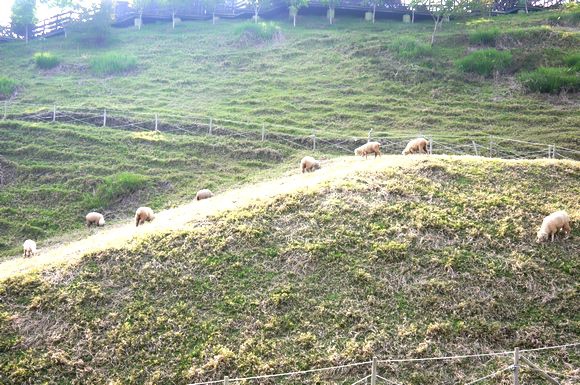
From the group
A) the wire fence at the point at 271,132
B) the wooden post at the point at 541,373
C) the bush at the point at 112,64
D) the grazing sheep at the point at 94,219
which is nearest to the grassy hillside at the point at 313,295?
the wooden post at the point at 541,373

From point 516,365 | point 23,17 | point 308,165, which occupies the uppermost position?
point 23,17

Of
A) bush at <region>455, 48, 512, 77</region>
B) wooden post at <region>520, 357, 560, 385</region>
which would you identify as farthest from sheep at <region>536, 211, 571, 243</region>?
bush at <region>455, 48, 512, 77</region>

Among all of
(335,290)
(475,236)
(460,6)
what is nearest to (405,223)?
(475,236)

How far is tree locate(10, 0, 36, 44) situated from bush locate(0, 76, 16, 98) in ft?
59.7

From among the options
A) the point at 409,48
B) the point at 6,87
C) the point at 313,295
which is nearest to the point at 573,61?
the point at 409,48

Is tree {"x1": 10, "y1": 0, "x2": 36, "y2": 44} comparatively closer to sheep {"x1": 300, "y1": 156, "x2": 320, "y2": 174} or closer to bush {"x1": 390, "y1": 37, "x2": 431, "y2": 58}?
bush {"x1": 390, "y1": 37, "x2": 431, "y2": 58}

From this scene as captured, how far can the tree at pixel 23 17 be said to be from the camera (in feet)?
194

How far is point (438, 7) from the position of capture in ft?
174

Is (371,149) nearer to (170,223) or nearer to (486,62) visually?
(170,223)

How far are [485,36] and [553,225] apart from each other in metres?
33.2

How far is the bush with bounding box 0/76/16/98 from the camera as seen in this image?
140ft

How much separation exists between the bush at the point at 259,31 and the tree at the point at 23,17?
923 inches

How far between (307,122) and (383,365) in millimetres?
24632

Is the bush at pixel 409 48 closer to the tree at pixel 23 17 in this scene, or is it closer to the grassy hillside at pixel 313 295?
the grassy hillside at pixel 313 295
